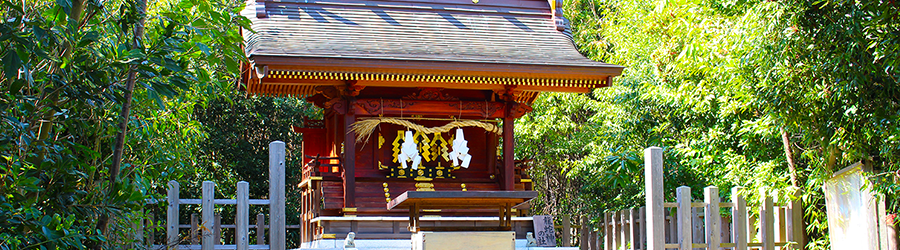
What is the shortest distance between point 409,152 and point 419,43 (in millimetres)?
1359

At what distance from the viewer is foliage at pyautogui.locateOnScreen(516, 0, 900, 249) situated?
21.9ft

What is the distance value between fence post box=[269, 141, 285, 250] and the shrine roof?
2.32 metres

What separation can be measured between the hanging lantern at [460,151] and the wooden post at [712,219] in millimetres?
4129

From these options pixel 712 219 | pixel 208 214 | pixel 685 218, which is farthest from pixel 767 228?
pixel 208 214

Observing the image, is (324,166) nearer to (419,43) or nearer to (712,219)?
(419,43)

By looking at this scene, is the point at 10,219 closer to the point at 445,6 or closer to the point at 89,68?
the point at 89,68

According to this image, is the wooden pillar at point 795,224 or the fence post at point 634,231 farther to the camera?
the fence post at point 634,231

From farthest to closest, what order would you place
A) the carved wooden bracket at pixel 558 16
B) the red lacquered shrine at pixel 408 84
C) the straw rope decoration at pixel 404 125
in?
the carved wooden bracket at pixel 558 16 < the straw rope decoration at pixel 404 125 < the red lacquered shrine at pixel 408 84

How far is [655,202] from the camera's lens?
6629mm

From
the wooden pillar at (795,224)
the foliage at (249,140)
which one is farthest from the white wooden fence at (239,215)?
the foliage at (249,140)

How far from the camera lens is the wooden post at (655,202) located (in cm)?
662

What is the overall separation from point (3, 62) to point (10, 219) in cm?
74

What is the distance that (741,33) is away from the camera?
7469 mm

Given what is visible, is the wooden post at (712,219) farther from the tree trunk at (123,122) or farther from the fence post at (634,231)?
the tree trunk at (123,122)
